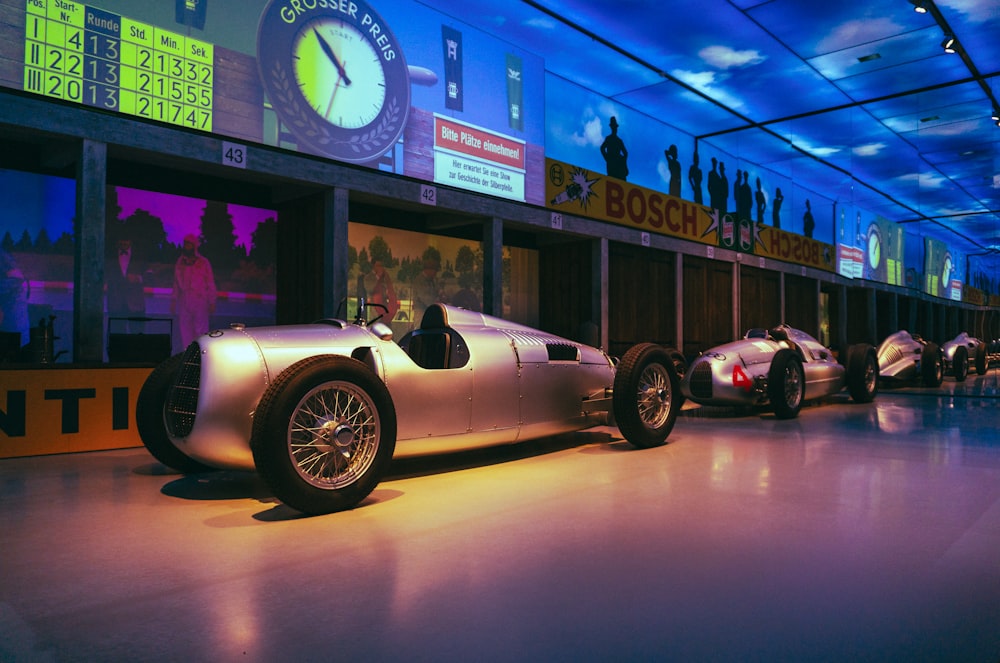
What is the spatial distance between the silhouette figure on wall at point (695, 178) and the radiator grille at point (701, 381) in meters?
7.56

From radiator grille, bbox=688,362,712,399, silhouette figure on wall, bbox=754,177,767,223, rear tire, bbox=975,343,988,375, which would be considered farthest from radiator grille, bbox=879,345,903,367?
rear tire, bbox=975,343,988,375

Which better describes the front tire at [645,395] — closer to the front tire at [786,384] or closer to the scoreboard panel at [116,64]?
the front tire at [786,384]

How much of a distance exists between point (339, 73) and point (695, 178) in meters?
8.99

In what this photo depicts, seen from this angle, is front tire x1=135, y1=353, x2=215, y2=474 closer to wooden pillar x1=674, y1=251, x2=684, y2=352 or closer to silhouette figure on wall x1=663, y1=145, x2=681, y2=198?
wooden pillar x1=674, y1=251, x2=684, y2=352

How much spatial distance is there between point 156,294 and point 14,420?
8.61 feet

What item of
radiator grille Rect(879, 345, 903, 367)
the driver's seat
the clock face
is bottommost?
radiator grille Rect(879, 345, 903, 367)

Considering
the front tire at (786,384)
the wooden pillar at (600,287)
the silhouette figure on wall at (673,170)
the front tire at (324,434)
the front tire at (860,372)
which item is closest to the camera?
the front tire at (324,434)

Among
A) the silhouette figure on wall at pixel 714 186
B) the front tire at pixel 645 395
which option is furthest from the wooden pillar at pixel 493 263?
the silhouette figure on wall at pixel 714 186

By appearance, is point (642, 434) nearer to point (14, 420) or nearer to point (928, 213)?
point (14, 420)

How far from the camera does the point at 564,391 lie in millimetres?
5035

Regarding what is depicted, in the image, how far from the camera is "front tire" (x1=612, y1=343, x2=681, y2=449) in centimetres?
491

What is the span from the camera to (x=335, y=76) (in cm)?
712

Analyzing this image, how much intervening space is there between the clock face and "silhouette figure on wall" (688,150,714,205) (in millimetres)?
8283

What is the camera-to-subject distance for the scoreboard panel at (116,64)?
17.4 feet
